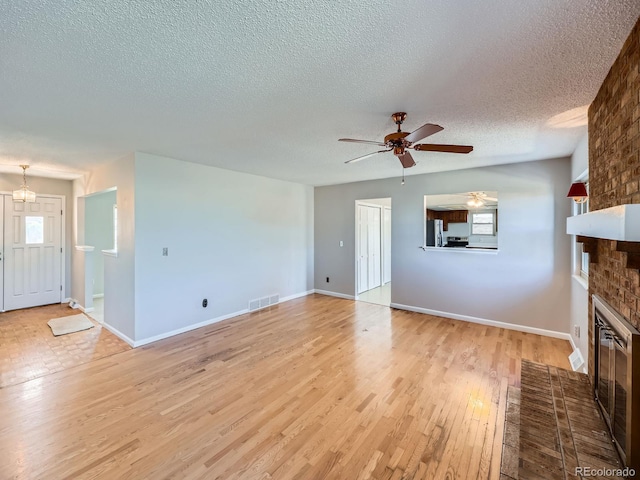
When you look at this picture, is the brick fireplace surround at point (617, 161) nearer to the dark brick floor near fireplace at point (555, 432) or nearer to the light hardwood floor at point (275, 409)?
the dark brick floor near fireplace at point (555, 432)

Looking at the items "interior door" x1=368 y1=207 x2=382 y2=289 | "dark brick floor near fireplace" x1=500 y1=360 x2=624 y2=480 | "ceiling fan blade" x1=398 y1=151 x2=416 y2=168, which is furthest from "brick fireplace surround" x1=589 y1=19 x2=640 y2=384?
"interior door" x1=368 y1=207 x2=382 y2=289

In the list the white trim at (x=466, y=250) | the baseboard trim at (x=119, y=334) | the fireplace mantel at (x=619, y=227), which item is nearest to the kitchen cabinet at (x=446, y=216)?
the white trim at (x=466, y=250)

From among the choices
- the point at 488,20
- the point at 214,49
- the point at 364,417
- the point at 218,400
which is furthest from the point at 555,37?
the point at 218,400

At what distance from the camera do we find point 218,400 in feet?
8.11

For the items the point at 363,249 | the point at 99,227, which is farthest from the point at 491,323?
the point at 99,227

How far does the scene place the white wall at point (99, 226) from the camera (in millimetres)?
5783

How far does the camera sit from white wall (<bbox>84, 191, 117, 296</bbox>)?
5.78 meters

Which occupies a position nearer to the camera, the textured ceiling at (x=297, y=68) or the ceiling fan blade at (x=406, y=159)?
the textured ceiling at (x=297, y=68)

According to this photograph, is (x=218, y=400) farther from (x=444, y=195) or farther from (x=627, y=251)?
(x=444, y=195)

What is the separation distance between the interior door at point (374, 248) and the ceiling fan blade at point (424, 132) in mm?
4383

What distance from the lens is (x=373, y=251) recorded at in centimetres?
689

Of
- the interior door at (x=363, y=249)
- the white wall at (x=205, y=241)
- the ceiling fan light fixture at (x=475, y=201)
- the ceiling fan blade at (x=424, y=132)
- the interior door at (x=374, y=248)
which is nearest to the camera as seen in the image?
the ceiling fan blade at (x=424, y=132)

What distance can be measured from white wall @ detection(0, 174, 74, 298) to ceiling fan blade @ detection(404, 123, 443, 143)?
256 inches

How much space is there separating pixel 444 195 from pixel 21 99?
199 inches
